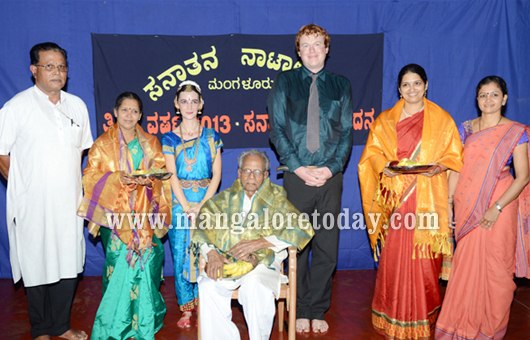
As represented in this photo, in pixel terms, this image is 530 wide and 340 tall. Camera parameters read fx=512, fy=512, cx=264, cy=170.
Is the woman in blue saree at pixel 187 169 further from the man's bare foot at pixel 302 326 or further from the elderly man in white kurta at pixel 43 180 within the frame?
the man's bare foot at pixel 302 326

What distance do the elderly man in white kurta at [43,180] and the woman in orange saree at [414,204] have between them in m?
2.42

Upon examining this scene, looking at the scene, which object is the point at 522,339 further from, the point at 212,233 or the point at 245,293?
the point at 212,233

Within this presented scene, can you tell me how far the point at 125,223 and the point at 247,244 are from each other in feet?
3.07

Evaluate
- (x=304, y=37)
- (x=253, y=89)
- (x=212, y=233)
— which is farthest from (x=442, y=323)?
(x=253, y=89)

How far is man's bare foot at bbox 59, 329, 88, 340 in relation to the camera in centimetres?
409

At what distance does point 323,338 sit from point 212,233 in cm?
128

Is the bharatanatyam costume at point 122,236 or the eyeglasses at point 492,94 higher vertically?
the eyeglasses at point 492,94

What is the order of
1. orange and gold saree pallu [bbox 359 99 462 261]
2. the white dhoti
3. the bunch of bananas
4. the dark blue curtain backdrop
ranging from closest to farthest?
the white dhoti, the bunch of bananas, orange and gold saree pallu [bbox 359 99 462 261], the dark blue curtain backdrop

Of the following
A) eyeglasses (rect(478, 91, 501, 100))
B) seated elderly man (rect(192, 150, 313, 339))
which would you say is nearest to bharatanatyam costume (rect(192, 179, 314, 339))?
seated elderly man (rect(192, 150, 313, 339))

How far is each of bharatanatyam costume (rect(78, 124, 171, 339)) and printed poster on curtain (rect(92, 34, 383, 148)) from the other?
4.91 feet

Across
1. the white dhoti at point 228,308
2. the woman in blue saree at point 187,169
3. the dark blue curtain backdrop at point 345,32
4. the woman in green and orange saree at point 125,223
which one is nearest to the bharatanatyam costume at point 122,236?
the woman in green and orange saree at point 125,223

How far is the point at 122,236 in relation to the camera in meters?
3.83

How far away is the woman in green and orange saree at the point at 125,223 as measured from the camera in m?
3.85

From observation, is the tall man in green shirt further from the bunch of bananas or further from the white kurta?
the white kurta
